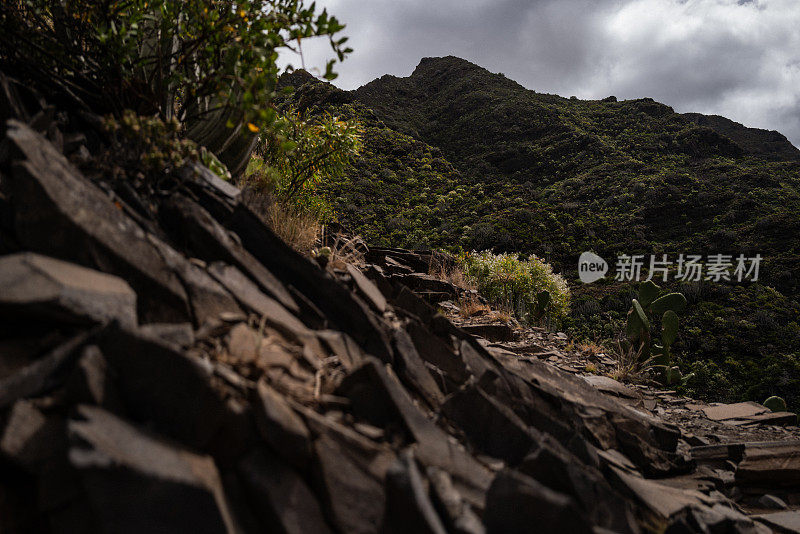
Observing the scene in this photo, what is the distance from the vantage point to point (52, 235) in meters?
2.04

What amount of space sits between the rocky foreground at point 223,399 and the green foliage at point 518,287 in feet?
25.6

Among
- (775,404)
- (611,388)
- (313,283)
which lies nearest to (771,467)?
(611,388)

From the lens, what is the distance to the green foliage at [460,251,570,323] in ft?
36.2

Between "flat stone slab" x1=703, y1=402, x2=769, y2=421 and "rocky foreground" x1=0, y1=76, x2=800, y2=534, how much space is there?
402 centimetres

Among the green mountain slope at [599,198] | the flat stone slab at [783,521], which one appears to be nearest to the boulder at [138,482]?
the flat stone slab at [783,521]

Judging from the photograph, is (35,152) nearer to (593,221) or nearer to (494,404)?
(494,404)

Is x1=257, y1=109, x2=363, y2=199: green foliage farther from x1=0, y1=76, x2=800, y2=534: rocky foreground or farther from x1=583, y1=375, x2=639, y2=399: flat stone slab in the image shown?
x1=583, y1=375, x2=639, y2=399: flat stone slab

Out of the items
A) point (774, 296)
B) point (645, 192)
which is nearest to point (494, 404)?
point (774, 296)

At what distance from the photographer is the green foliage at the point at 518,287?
1102cm

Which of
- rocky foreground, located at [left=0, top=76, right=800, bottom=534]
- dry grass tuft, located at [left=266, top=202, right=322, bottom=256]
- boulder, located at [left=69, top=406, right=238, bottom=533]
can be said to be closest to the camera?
boulder, located at [left=69, top=406, right=238, bottom=533]

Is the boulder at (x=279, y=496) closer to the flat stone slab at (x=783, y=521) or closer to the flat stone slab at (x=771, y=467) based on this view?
the flat stone slab at (x=783, y=521)

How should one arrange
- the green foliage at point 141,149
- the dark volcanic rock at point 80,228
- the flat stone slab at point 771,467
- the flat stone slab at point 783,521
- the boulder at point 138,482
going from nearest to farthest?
1. the boulder at point 138,482
2. the dark volcanic rock at point 80,228
3. the green foliage at point 141,149
4. the flat stone slab at point 783,521
5. the flat stone slab at point 771,467

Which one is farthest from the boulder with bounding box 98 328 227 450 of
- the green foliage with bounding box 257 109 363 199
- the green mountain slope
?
the green mountain slope

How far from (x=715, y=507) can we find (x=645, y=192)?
29.7 m
